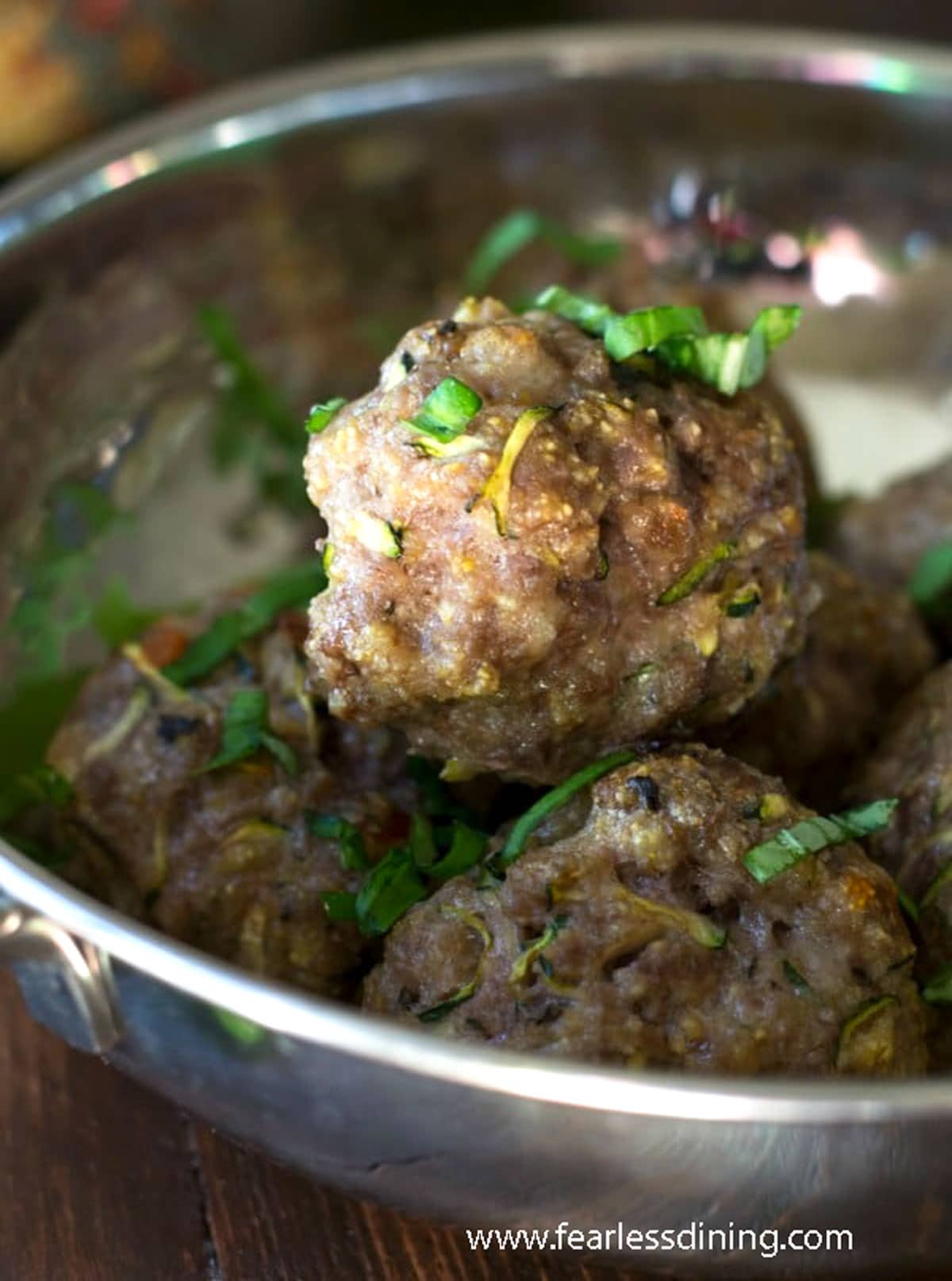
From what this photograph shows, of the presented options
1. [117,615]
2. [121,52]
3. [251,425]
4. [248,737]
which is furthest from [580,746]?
[121,52]

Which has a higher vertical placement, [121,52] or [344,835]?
[121,52]

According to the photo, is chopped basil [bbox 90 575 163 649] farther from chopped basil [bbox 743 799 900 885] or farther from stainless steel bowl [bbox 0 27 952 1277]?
chopped basil [bbox 743 799 900 885]

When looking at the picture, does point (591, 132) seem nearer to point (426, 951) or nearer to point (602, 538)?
point (602, 538)

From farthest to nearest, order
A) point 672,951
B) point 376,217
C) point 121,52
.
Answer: point 121,52
point 376,217
point 672,951

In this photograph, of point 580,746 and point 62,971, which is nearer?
point 62,971

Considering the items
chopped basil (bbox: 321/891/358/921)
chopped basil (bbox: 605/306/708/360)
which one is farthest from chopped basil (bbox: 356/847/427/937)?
chopped basil (bbox: 605/306/708/360)

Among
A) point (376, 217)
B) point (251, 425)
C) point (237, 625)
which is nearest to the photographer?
point (237, 625)

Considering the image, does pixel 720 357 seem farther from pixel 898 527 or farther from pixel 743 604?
pixel 898 527
